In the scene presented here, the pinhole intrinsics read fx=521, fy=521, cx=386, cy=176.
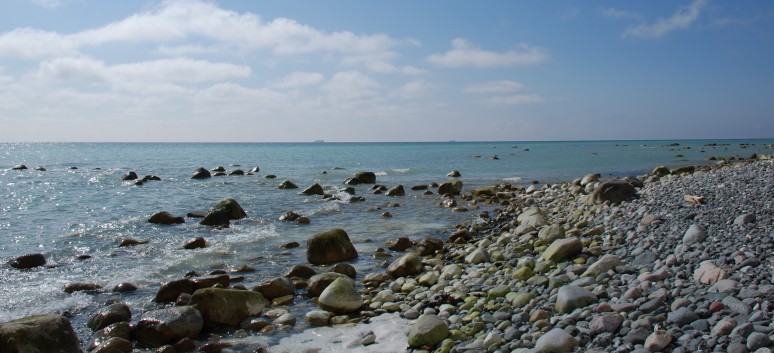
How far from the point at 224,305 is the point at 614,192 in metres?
10.0

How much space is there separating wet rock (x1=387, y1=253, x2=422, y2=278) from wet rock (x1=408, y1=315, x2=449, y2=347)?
10.7 ft

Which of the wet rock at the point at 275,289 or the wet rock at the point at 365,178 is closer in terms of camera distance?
the wet rock at the point at 275,289

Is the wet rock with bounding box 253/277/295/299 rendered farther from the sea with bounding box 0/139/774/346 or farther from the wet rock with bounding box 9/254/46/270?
the wet rock with bounding box 9/254/46/270

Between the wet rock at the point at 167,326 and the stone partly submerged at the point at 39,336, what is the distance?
800 millimetres

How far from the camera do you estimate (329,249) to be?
425 inches

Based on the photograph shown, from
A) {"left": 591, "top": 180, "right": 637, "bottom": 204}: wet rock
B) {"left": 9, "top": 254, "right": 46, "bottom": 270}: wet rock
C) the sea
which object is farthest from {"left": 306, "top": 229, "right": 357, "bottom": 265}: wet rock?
{"left": 591, "top": 180, "right": 637, "bottom": 204}: wet rock

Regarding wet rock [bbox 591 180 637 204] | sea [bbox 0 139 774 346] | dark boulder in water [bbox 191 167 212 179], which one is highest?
wet rock [bbox 591 180 637 204]

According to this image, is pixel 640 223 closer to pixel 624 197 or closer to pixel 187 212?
pixel 624 197

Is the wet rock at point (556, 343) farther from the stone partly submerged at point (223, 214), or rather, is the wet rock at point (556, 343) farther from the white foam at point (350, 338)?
the stone partly submerged at point (223, 214)

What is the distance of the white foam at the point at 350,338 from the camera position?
6117 mm

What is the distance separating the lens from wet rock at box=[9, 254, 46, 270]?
10.6 m

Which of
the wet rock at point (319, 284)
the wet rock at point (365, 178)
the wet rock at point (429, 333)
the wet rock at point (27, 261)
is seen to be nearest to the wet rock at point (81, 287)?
the wet rock at point (27, 261)

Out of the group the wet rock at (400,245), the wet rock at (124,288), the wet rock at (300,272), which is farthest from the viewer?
the wet rock at (400,245)

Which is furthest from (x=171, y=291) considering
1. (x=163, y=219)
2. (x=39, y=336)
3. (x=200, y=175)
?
(x=200, y=175)
